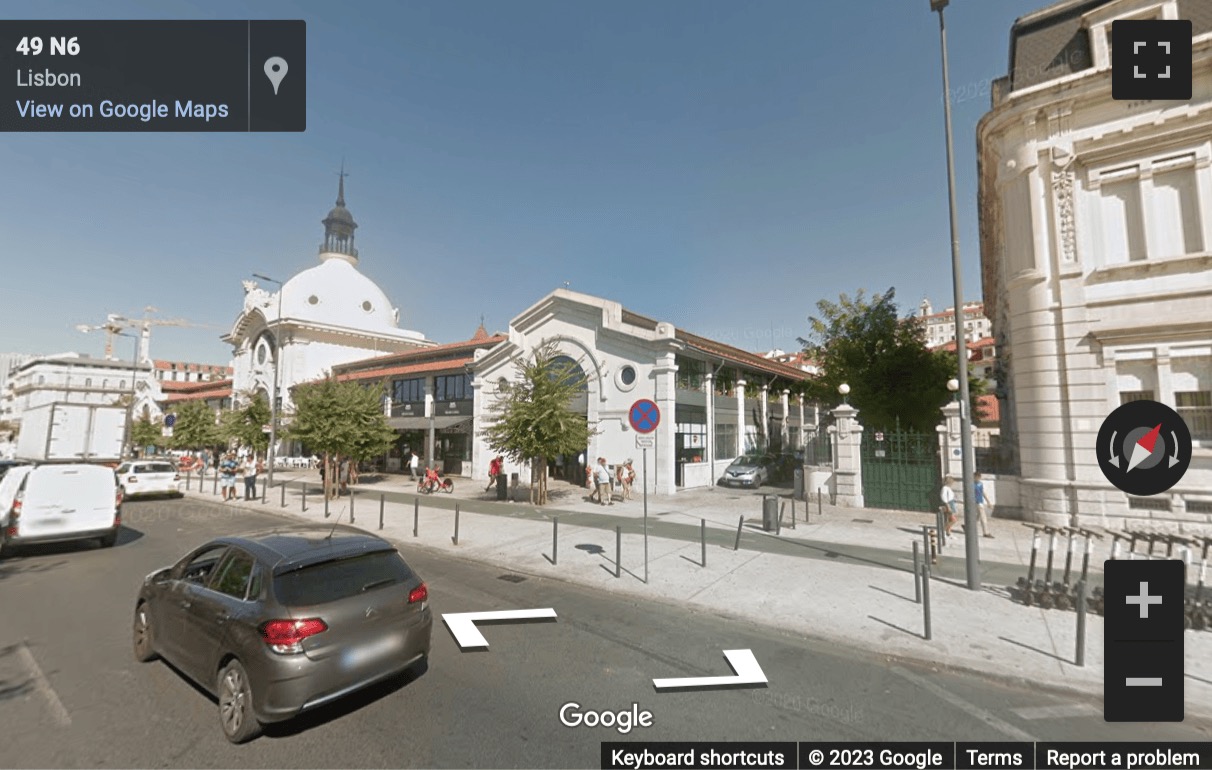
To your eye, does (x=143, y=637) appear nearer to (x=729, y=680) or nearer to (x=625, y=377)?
(x=729, y=680)

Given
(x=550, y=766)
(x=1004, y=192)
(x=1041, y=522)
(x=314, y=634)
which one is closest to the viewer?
(x=550, y=766)

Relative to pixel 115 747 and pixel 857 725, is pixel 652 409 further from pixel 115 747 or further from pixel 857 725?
pixel 115 747

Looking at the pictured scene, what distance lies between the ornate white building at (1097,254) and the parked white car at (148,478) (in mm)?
31402

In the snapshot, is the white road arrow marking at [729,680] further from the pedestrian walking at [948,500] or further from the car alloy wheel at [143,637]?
the pedestrian walking at [948,500]

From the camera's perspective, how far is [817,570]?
9430 mm

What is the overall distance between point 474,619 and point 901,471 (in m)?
15.2

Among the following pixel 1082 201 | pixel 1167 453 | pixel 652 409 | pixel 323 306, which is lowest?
pixel 1167 453

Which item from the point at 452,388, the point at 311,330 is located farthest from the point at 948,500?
the point at 311,330

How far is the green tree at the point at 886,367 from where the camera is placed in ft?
79.9

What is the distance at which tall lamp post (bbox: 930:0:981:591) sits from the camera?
8.30m

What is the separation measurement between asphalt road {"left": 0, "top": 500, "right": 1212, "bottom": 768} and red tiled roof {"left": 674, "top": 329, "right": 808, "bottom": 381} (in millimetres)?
17293

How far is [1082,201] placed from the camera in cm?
1388

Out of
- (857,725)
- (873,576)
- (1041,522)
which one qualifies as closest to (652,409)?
(873,576)

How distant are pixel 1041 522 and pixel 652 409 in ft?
39.9
